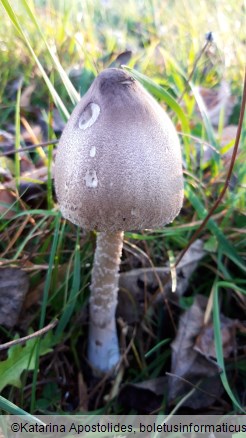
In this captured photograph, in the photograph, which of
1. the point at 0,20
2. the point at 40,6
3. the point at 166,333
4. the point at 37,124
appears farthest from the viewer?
the point at 40,6

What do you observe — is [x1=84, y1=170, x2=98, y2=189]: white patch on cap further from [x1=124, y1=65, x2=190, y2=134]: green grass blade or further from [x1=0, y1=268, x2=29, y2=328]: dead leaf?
[x1=0, y1=268, x2=29, y2=328]: dead leaf

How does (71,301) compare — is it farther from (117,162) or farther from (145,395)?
(117,162)

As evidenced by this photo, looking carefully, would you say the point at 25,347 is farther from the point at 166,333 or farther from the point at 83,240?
the point at 166,333

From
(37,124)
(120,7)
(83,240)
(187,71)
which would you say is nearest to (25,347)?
(83,240)

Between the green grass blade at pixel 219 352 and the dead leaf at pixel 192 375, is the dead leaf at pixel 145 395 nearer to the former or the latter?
the dead leaf at pixel 192 375

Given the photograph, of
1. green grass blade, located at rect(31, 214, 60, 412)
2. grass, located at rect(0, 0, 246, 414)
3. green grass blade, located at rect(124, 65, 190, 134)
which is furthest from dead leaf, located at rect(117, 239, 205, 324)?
green grass blade, located at rect(124, 65, 190, 134)
